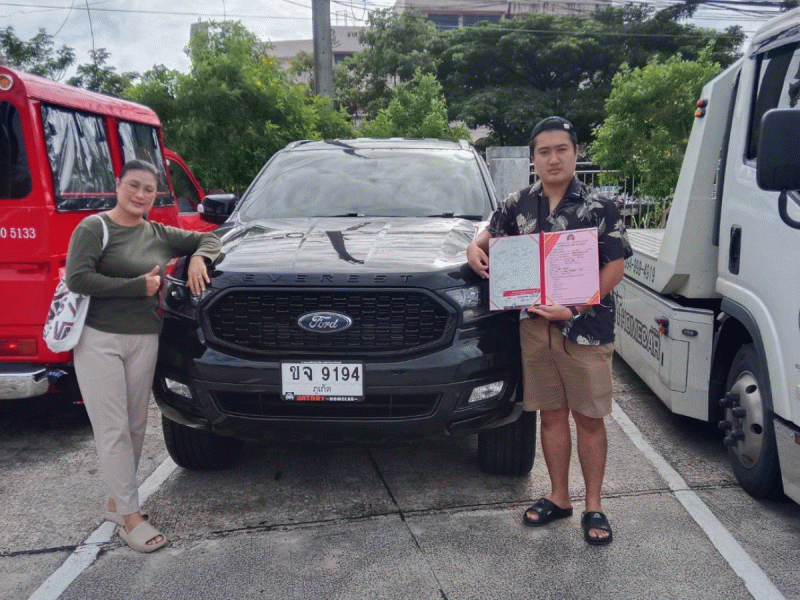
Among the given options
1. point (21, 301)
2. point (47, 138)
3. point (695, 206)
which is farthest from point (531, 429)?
point (47, 138)

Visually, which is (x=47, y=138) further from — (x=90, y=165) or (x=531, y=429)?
(x=531, y=429)

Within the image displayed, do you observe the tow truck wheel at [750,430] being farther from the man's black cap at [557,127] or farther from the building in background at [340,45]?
the building in background at [340,45]

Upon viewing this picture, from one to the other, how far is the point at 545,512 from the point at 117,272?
86.5 inches

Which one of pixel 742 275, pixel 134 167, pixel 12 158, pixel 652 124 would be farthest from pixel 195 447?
pixel 652 124

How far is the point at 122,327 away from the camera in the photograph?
3438 millimetres

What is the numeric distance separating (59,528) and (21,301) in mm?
1651

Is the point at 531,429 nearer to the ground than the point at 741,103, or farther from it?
nearer to the ground

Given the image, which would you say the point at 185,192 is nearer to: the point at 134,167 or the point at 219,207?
the point at 219,207

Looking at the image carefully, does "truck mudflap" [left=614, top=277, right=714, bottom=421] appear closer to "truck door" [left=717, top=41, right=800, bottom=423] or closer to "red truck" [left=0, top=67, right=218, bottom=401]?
"truck door" [left=717, top=41, right=800, bottom=423]

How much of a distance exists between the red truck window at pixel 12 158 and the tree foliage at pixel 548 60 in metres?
31.8

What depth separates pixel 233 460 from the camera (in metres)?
4.46

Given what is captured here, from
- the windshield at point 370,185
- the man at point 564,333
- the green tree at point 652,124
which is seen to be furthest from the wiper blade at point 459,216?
the green tree at point 652,124

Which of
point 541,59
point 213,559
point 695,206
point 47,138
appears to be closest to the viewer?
point 213,559

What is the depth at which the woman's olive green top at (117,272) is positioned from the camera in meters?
3.31
